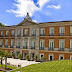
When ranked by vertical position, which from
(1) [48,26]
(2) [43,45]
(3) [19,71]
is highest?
(1) [48,26]

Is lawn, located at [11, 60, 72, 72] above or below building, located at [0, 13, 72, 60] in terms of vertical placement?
below

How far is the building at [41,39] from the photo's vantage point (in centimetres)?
2864

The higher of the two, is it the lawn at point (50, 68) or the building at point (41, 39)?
the building at point (41, 39)

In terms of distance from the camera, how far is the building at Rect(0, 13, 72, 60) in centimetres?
2864

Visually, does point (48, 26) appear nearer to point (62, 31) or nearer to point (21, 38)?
point (62, 31)

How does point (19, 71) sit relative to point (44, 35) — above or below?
below

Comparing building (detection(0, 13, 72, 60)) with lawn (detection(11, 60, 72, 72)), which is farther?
Answer: building (detection(0, 13, 72, 60))

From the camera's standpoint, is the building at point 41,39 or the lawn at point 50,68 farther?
the building at point 41,39

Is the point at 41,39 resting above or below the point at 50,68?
above

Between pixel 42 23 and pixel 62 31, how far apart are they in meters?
→ 5.95

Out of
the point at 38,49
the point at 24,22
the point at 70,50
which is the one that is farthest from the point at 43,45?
the point at 24,22

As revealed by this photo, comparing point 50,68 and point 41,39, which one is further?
point 41,39

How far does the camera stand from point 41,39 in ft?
104

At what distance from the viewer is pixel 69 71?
46.9 ft
